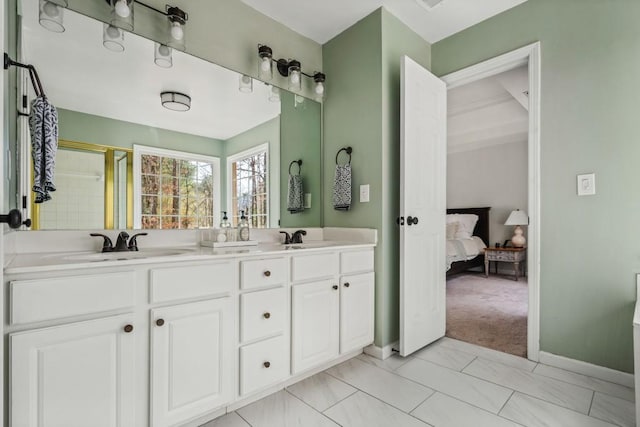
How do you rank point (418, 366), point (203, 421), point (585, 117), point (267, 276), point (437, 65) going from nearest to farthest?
1. point (203, 421)
2. point (267, 276)
3. point (585, 117)
4. point (418, 366)
5. point (437, 65)

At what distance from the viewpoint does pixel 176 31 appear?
1.83 metres

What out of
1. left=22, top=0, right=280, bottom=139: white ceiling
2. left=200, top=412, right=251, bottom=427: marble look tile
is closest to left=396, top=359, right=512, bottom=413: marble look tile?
left=200, top=412, right=251, bottom=427: marble look tile

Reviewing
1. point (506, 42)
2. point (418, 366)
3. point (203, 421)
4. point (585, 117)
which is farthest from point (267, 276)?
point (506, 42)

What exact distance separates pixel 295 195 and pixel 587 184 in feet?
6.37

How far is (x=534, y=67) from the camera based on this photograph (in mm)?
2201

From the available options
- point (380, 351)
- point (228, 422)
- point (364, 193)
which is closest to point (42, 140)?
point (228, 422)

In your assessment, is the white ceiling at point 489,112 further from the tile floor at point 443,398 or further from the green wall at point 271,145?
the tile floor at point 443,398

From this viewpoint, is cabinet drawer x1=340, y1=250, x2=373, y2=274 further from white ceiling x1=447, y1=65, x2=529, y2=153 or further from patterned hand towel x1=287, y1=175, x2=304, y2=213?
white ceiling x1=447, y1=65, x2=529, y2=153

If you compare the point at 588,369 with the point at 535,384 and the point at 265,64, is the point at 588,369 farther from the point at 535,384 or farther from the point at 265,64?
the point at 265,64

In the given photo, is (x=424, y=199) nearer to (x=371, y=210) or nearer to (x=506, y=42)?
(x=371, y=210)

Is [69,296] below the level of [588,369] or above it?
above

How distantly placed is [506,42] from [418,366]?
2393 millimetres

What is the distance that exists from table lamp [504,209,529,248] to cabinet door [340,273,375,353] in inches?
153

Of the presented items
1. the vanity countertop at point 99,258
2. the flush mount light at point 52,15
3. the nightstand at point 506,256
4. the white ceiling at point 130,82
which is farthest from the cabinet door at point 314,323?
the nightstand at point 506,256
